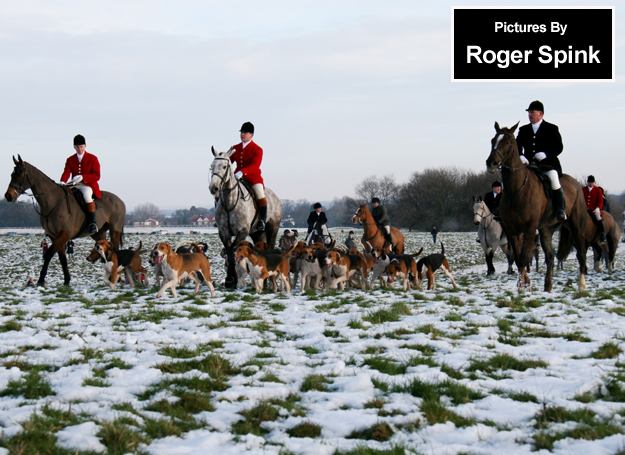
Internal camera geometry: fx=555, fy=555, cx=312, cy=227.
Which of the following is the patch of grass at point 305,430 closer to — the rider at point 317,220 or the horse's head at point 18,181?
the horse's head at point 18,181

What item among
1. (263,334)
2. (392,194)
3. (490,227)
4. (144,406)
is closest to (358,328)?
(263,334)

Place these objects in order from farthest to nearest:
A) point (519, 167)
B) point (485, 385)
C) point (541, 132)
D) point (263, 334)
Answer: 1. point (541, 132)
2. point (519, 167)
3. point (263, 334)
4. point (485, 385)

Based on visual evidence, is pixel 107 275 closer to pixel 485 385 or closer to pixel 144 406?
pixel 144 406

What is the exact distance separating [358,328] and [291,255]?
527 centimetres

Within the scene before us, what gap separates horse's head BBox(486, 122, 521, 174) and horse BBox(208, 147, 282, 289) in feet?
15.1

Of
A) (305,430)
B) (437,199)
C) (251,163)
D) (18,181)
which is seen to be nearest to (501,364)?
(305,430)

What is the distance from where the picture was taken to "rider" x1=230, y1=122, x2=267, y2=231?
36.7 feet

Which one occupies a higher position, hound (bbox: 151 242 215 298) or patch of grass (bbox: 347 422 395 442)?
hound (bbox: 151 242 215 298)

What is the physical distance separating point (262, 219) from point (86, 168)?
4100 millimetres

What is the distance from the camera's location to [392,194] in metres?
83.0

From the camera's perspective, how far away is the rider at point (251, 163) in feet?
36.7

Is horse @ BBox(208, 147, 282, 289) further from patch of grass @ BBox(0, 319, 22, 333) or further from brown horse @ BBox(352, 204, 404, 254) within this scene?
patch of grass @ BBox(0, 319, 22, 333)

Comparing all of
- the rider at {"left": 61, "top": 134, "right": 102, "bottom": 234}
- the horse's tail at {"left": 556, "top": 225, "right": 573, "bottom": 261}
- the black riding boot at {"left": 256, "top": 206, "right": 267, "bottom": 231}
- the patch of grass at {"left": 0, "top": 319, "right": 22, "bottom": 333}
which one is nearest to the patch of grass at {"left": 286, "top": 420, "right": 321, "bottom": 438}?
the patch of grass at {"left": 0, "top": 319, "right": 22, "bottom": 333}

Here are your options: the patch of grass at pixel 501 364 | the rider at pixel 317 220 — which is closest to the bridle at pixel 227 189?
the rider at pixel 317 220
